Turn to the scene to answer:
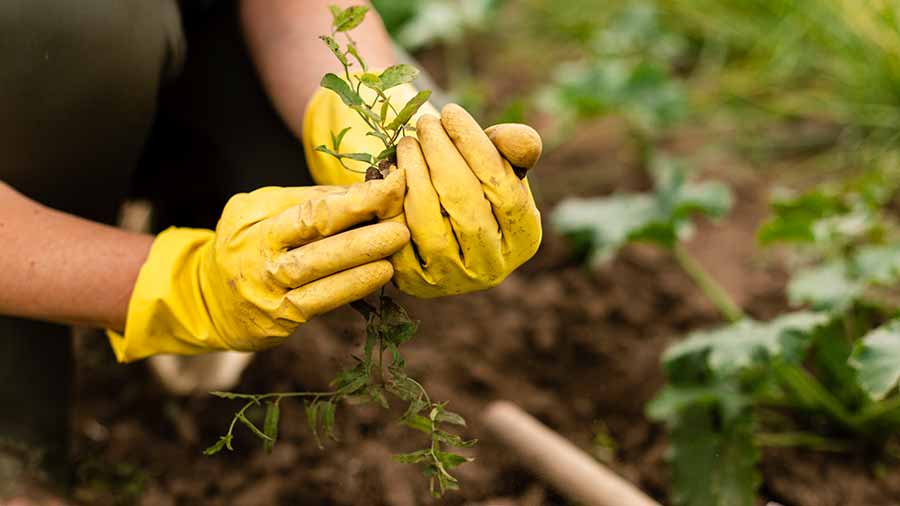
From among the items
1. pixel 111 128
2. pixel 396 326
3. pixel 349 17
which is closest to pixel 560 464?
pixel 396 326

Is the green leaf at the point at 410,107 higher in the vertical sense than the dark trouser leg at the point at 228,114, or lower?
higher

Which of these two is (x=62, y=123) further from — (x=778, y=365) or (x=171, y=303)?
(x=778, y=365)

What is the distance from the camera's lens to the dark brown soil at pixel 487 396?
1478 mm

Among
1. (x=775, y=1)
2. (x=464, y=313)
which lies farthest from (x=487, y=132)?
(x=775, y=1)

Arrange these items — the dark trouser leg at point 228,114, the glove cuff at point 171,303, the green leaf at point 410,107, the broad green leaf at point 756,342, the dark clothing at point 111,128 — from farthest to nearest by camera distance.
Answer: the dark trouser leg at point 228,114 → the broad green leaf at point 756,342 → the dark clothing at point 111,128 → the glove cuff at point 171,303 → the green leaf at point 410,107

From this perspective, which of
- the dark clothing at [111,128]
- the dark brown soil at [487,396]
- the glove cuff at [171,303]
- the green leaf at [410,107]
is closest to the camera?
the green leaf at [410,107]

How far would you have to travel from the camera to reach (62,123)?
1.25 metres

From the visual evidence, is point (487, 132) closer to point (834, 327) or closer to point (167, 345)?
point (167, 345)

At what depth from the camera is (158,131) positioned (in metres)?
1.64

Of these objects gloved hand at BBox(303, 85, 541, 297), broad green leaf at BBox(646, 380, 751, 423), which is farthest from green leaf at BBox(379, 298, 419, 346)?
broad green leaf at BBox(646, 380, 751, 423)

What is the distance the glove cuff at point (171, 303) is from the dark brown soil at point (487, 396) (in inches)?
8.9

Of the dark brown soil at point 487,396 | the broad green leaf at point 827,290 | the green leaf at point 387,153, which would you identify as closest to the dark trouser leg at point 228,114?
the dark brown soil at point 487,396

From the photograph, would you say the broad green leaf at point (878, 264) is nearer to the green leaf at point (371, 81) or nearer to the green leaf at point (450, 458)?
the green leaf at point (450, 458)

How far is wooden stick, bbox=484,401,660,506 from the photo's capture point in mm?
1201
